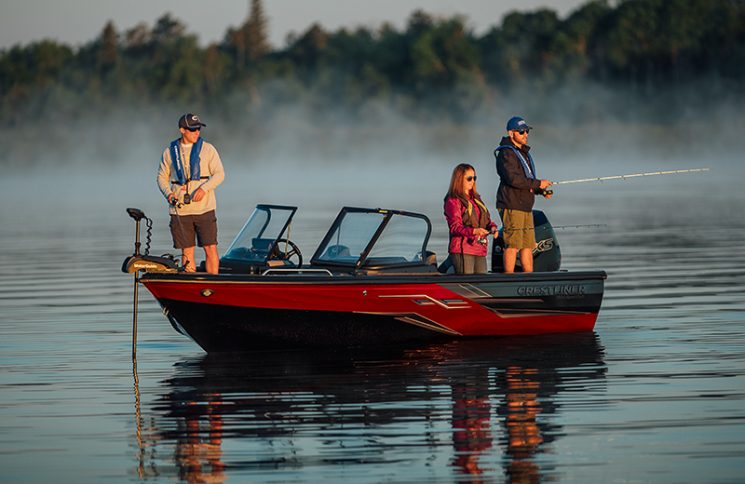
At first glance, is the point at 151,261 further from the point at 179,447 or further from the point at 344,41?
the point at 344,41

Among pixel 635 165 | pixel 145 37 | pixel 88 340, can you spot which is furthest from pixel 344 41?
pixel 88 340

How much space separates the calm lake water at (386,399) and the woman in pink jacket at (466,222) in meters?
0.75

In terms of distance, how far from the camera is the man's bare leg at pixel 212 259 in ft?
43.2

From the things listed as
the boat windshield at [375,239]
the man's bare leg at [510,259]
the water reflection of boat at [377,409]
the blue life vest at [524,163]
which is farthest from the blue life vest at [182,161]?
the man's bare leg at [510,259]

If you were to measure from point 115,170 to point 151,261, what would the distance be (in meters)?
80.9

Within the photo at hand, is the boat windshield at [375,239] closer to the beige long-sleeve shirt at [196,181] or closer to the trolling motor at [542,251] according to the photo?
the trolling motor at [542,251]

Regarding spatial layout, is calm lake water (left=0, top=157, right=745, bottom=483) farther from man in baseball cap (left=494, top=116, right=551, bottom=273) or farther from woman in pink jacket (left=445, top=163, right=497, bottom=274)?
man in baseball cap (left=494, top=116, right=551, bottom=273)

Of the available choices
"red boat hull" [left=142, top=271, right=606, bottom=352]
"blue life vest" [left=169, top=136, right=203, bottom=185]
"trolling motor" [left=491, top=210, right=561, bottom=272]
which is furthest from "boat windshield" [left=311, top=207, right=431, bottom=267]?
"blue life vest" [left=169, top=136, right=203, bottom=185]

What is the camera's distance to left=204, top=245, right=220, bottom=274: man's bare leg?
13180 millimetres

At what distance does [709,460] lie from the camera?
8602 millimetres

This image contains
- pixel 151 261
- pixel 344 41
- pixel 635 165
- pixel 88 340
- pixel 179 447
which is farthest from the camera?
pixel 344 41

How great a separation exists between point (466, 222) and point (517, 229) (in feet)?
1.76

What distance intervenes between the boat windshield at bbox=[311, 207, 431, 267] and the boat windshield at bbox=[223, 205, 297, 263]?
0.47m

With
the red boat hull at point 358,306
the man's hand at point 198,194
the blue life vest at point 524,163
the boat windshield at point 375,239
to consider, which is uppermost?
the blue life vest at point 524,163
